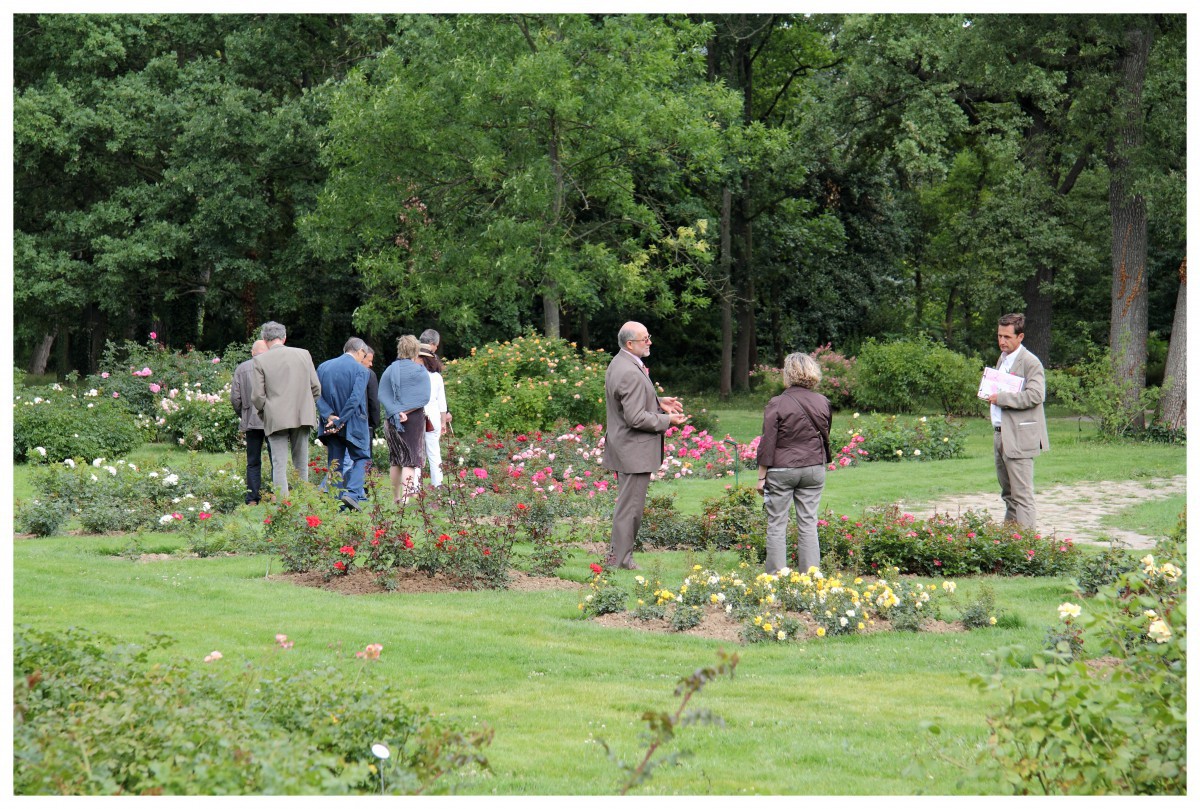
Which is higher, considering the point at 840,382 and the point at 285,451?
the point at 840,382

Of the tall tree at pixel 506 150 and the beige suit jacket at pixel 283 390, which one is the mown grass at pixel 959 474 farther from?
the tall tree at pixel 506 150

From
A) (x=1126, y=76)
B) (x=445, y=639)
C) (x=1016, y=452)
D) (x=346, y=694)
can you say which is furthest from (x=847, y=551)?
(x=1126, y=76)

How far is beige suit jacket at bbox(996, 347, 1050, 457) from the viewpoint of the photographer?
9406 millimetres

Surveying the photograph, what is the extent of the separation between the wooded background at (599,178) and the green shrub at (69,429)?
24.0 ft

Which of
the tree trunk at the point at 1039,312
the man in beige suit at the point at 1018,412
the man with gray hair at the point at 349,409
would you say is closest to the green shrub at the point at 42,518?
the man with gray hair at the point at 349,409

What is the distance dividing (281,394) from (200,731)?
24.5 feet

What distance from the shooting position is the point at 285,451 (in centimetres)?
1127

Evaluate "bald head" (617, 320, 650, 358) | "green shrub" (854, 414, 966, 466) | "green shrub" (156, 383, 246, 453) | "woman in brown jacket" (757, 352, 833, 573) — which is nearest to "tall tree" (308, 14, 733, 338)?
"green shrub" (156, 383, 246, 453)

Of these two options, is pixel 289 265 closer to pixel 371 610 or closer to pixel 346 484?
pixel 346 484

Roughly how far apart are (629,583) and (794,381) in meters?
1.81

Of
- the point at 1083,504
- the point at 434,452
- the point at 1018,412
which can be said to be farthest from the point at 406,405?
the point at 1083,504

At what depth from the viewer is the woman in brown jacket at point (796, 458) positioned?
26.3 ft

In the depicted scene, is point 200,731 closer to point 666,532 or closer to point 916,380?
point 666,532

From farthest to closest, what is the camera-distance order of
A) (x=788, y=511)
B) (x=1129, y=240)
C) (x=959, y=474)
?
1. (x=1129, y=240)
2. (x=959, y=474)
3. (x=788, y=511)
